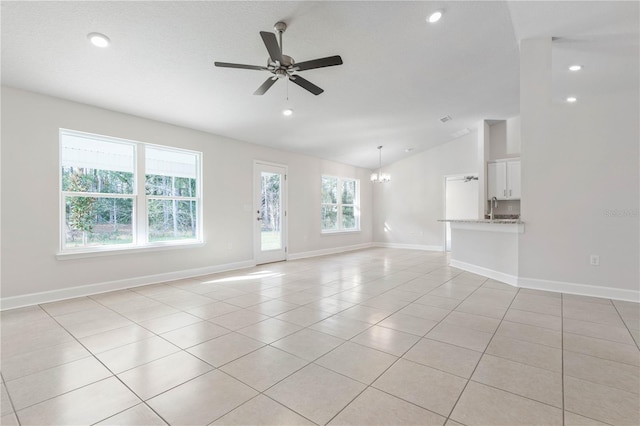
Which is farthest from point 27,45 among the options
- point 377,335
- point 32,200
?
point 377,335

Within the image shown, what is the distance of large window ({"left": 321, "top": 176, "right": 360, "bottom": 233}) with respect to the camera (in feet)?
26.9

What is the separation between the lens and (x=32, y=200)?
11.8ft

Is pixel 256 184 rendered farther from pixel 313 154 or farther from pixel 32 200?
pixel 32 200

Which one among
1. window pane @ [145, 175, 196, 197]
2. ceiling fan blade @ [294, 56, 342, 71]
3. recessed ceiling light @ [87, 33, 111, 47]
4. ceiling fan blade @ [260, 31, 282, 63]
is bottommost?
window pane @ [145, 175, 196, 197]

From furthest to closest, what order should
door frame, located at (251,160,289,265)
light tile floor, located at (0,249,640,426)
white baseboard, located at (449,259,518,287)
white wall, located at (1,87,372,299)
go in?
door frame, located at (251,160,289,265)
white baseboard, located at (449,259,518,287)
white wall, located at (1,87,372,299)
light tile floor, located at (0,249,640,426)

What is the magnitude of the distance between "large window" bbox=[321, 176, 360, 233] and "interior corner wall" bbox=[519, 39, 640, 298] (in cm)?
487

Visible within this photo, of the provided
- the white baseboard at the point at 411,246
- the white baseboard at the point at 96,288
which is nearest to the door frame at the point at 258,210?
the white baseboard at the point at 96,288

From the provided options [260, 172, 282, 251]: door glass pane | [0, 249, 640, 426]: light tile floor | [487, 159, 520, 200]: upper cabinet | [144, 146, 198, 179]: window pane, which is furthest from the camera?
[487, 159, 520, 200]: upper cabinet

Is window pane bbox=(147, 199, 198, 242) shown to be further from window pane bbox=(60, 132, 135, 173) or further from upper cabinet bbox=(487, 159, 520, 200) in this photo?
upper cabinet bbox=(487, 159, 520, 200)

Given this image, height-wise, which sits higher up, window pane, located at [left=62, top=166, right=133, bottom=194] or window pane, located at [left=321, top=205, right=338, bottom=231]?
window pane, located at [left=62, top=166, right=133, bottom=194]

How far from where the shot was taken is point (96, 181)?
13.6 ft

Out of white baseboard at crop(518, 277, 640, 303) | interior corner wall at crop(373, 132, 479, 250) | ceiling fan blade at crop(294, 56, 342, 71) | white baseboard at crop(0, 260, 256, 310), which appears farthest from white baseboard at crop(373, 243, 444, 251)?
ceiling fan blade at crop(294, 56, 342, 71)

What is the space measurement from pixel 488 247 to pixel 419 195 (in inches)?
160

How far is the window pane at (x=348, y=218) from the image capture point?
347 inches
